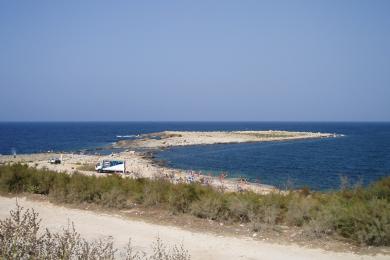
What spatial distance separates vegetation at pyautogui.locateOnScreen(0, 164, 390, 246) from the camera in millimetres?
9859

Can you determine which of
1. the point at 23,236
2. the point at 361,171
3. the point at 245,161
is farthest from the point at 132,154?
the point at 23,236

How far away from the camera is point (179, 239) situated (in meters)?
9.98

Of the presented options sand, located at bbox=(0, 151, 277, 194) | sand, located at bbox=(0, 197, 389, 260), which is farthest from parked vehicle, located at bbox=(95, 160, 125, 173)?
sand, located at bbox=(0, 197, 389, 260)

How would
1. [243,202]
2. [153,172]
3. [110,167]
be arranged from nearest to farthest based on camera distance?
[243,202] → [153,172] → [110,167]

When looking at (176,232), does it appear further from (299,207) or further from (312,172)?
(312,172)

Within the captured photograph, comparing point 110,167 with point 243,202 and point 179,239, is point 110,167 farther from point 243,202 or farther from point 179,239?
point 179,239

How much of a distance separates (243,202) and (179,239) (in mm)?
2586

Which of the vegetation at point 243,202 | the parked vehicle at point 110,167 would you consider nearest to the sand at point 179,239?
the vegetation at point 243,202

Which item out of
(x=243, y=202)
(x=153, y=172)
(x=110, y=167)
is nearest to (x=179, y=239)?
(x=243, y=202)

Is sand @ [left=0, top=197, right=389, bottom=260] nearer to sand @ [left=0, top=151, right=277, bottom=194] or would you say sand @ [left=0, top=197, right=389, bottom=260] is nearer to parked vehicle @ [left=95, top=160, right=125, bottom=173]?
sand @ [left=0, top=151, right=277, bottom=194]

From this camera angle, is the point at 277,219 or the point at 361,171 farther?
the point at 361,171

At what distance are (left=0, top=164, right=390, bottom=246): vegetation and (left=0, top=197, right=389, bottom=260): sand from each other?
2.99ft

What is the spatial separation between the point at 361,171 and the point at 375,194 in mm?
32448

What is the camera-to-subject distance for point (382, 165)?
47125 millimetres
